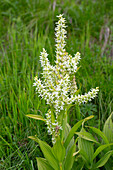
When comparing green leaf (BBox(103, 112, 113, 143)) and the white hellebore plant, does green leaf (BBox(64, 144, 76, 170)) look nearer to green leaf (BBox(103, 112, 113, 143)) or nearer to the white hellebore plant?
the white hellebore plant

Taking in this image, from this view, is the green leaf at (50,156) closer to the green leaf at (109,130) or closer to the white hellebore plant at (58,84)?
the white hellebore plant at (58,84)

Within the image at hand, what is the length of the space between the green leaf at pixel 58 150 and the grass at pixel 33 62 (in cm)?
32

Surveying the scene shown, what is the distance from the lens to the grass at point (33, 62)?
8.10ft

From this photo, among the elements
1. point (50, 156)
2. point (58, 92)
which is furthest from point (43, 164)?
point (58, 92)

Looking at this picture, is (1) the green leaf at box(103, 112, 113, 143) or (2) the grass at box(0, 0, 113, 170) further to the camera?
(2) the grass at box(0, 0, 113, 170)

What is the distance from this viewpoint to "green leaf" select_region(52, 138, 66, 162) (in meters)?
1.75

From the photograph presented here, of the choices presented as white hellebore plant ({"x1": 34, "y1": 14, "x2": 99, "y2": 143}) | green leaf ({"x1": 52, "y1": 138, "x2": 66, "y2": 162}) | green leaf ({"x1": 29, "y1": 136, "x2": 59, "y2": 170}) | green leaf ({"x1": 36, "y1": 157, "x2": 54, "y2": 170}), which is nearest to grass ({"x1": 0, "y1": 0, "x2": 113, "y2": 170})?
green leaf ({"x1": 36, "y1": 157, "x2": 54, "y2": 170})

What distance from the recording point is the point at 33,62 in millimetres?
3256

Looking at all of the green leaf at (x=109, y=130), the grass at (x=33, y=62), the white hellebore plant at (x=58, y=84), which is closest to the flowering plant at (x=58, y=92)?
the white hellebore plant at (x=58, y=84)

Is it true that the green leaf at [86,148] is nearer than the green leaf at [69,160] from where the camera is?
No

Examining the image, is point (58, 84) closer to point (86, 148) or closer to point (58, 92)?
point (58, 92)

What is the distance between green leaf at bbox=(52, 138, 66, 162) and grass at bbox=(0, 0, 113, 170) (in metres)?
0.32

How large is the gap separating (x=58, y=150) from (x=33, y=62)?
1.74 m

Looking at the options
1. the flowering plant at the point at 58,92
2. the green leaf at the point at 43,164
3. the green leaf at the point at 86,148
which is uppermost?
the flowering plant at the point at 58,92
